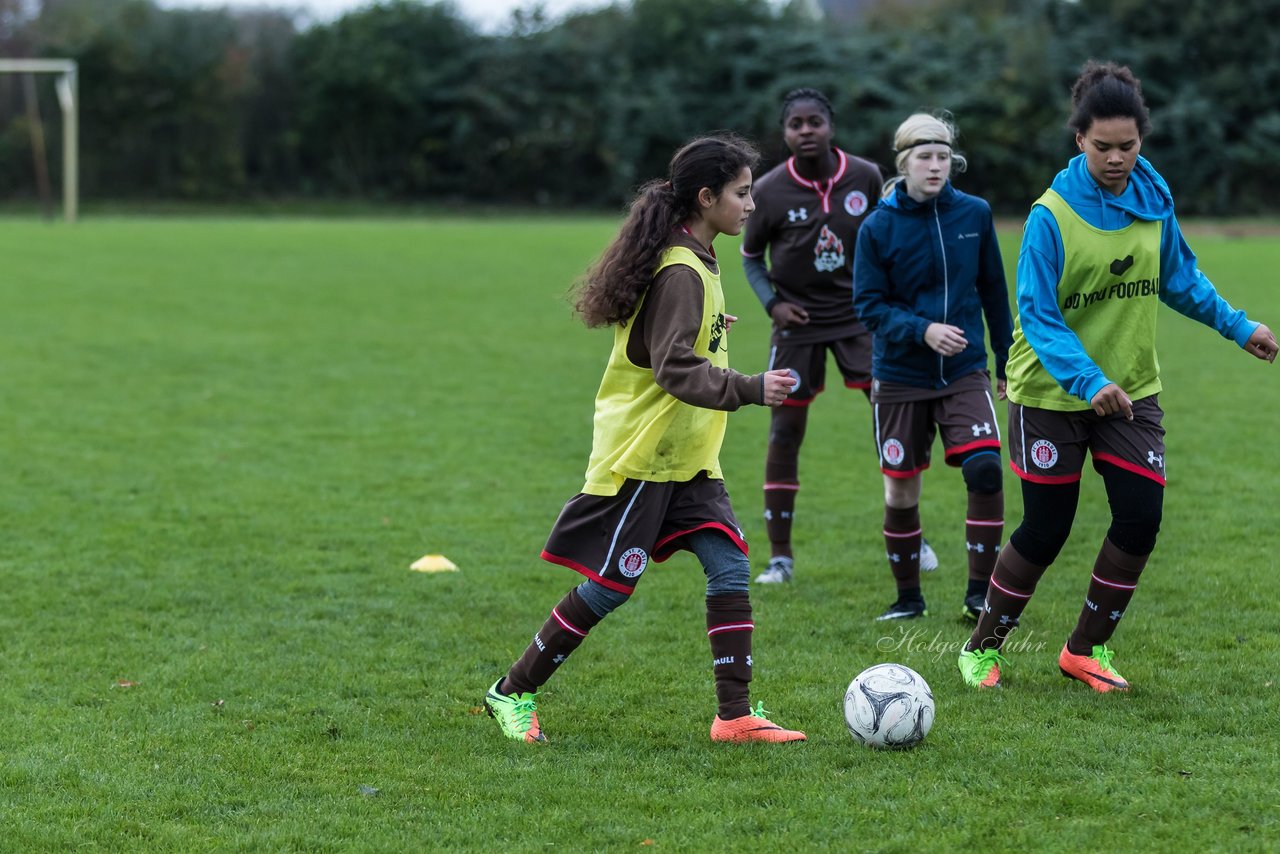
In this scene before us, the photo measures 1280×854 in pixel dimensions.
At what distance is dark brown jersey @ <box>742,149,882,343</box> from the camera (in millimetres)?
7109

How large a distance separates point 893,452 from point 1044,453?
1310mm

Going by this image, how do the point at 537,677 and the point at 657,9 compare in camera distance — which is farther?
the point at 657,9

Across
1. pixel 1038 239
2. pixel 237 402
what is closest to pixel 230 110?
pixel 237 402

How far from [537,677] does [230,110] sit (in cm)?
4766

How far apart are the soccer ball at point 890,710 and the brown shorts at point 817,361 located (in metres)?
2.65

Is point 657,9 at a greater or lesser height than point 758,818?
greater

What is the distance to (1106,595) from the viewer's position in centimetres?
510

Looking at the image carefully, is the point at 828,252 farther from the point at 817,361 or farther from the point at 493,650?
the point at 493,650

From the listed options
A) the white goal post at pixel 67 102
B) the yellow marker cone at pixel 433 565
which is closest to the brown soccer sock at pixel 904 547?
the yellow marker cone at pixel 433 565

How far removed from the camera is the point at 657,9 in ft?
164

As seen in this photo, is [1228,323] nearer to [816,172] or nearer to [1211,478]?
[816,172]

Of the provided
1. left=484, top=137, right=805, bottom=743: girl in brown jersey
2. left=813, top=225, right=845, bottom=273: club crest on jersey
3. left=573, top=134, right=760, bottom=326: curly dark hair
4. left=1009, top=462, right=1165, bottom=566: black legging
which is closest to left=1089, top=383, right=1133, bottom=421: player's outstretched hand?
left=1009, top=462, right=1165, bottom=566: black legging

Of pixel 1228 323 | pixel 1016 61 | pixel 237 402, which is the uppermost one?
pixel 1016 61

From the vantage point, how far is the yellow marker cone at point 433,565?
7.27m
